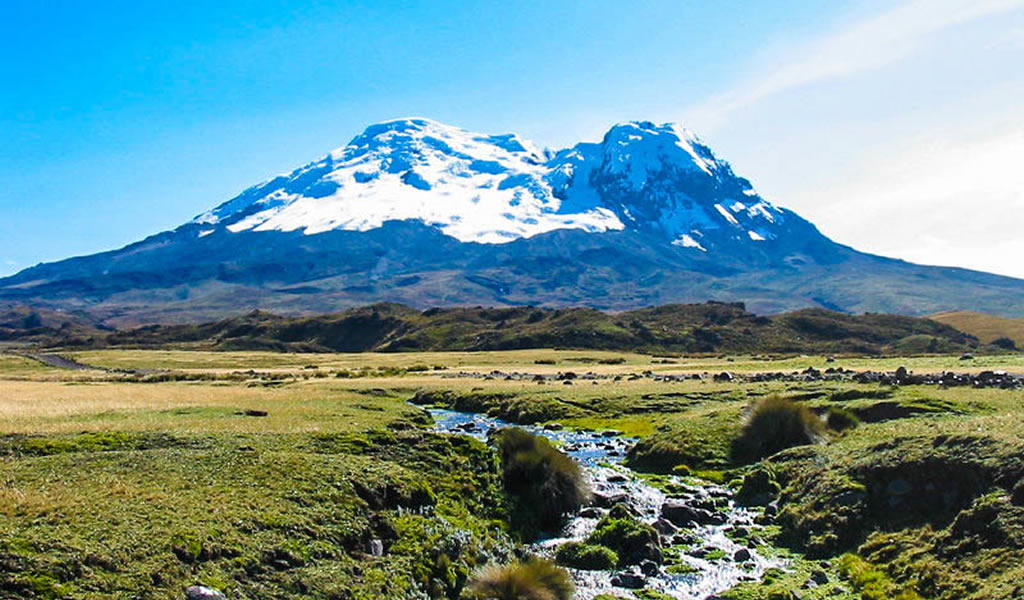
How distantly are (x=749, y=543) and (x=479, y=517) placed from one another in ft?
36.9

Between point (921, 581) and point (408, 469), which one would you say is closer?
point (921, 581)

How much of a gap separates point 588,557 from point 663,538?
445cm

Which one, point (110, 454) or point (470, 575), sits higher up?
point (110, 454)

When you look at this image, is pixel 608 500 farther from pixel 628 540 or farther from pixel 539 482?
pixel 628 540

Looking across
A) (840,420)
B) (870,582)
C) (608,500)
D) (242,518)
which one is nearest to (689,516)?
(608,500)

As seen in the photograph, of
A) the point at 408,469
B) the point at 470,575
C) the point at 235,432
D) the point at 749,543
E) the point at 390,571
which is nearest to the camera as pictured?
the point at 390,571

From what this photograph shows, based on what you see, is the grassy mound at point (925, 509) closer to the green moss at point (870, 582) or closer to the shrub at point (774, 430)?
the green moss at point (870, 582)

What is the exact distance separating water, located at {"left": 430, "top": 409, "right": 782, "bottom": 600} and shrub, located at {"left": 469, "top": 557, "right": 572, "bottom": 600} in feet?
3.92

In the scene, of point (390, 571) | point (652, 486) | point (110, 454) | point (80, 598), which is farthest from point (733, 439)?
point (80, 598)

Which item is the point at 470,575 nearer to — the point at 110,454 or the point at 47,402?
the point at 110,454

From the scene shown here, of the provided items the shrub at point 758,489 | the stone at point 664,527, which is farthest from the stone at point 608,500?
the shrub at point 758,489

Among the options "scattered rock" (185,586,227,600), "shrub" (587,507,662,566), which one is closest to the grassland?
"scattered rock" (185,586,227,600)

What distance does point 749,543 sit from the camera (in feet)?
98.3

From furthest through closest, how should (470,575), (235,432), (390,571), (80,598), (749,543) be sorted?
(235,432) < (749,543) < (470,575) < (390,571) < (80,598)
